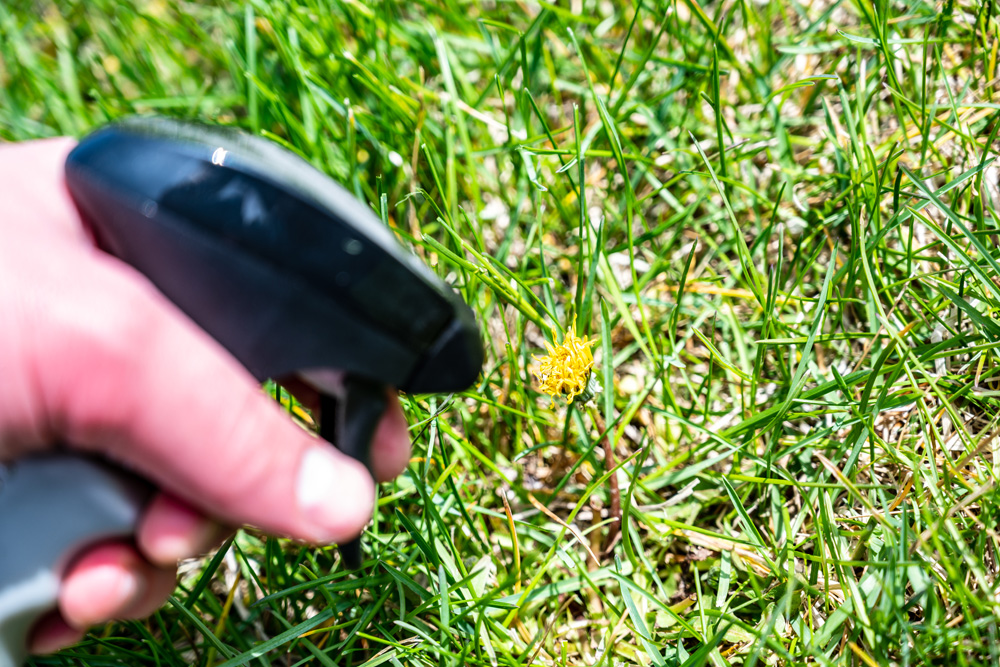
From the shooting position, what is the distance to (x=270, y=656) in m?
1.74

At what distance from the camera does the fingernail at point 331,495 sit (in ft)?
3.74

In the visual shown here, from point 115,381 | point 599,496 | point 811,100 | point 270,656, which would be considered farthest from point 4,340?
point 811,100

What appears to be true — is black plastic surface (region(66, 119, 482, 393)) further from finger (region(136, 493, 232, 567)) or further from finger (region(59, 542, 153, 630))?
finger (region(59, 542, 153, 630))

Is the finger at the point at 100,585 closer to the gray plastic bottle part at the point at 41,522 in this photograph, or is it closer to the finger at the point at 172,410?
the gray plastic bottle part at the point at 41,522

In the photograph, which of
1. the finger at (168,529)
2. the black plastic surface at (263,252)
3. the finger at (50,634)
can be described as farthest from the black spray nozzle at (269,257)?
the finger at (50,634)

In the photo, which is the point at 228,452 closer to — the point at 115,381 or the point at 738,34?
the point at 115,381

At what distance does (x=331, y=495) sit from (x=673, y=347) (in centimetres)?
94

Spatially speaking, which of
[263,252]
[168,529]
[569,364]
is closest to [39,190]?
[263,252]

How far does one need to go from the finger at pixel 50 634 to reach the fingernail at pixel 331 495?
45 cm

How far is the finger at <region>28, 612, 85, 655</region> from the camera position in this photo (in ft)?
3.94

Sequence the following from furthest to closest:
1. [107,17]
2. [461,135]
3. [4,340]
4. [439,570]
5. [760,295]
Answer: [107,17], [461,135], [760,295], [439,570], [4,340]

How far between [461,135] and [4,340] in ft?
4.62

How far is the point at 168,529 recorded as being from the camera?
115cm

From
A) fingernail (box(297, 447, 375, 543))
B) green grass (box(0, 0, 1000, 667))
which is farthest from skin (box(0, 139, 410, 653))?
green grass (box(0, 0, 1000, 667))
